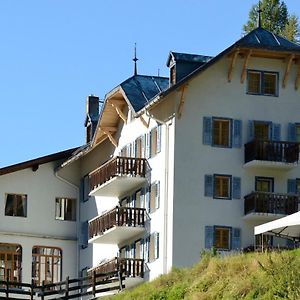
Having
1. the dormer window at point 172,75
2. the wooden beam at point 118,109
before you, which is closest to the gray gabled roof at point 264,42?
the dormer window at point 172,75

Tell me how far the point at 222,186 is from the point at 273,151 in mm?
2685

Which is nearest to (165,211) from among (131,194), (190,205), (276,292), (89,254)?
(190,205)

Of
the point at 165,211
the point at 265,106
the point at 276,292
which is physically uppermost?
the point at 265,106

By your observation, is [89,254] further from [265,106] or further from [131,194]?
[265,106]

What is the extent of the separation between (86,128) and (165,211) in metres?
16.8

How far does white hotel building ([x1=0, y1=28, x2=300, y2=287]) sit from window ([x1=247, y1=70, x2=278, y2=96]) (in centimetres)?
4

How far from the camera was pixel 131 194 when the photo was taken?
224 feet

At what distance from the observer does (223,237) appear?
62.9m

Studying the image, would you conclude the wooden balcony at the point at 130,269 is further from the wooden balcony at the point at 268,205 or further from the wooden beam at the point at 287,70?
the wooden beam at the point at 287,70

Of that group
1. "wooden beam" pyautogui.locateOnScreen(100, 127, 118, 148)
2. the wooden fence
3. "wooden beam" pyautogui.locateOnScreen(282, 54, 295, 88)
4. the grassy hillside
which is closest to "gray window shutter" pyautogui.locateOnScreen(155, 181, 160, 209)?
the wooden fence

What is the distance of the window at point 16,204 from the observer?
247ft

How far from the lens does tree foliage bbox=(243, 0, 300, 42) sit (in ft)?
331

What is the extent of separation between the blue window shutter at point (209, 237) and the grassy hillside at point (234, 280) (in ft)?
23.0

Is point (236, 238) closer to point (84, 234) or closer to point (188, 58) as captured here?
point (188, 58)
